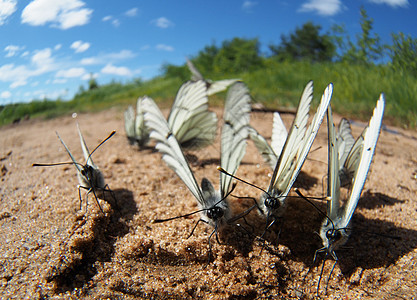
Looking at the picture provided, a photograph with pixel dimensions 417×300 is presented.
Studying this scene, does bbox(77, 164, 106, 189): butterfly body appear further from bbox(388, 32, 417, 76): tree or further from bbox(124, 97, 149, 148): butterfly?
bbox(388, 32, 417, 76): tree

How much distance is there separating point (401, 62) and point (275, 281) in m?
3.41

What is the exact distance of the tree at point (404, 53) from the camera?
11.3 ft

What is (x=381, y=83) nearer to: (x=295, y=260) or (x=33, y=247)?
(x=295, y=260)

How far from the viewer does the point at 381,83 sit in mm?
4484

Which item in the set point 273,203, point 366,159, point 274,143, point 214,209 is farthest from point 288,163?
point 274,143

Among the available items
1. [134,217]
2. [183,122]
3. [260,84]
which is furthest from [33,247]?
[260,84]

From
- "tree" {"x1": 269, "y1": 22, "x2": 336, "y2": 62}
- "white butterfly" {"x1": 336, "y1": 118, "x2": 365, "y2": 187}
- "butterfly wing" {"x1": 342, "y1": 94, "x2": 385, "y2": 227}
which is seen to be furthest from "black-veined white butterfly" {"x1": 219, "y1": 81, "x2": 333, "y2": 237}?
"tree" {"x1": 269, "y1": 22, "x2": 336, "y2": 62}

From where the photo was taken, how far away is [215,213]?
1.81 meters

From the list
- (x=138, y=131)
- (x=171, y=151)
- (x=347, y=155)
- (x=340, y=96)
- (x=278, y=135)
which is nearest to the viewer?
(x=171, y=151)

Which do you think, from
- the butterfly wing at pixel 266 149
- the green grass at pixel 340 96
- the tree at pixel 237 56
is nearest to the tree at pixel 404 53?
the green grass at pixel 340 96

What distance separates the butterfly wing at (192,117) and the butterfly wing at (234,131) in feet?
2.51

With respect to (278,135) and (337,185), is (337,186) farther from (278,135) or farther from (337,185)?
(278,135)

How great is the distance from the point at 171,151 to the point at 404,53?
3.24 m

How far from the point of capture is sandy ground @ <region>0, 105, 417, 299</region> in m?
1.55
